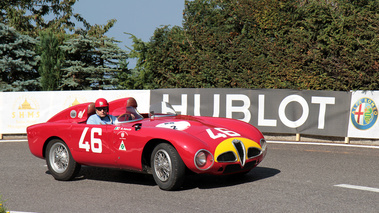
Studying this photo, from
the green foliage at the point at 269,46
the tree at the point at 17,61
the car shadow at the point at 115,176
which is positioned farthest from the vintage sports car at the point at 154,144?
the tree at the point at 17,61

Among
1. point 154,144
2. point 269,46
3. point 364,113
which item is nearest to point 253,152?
point 154,144

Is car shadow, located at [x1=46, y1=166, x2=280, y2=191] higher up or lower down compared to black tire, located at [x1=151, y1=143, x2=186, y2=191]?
lower down

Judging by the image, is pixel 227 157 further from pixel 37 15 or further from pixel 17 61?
pixel 37 15

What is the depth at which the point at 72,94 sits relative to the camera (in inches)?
642

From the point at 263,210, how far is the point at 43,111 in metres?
12.0

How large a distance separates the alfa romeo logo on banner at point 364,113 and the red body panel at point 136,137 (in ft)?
21.2

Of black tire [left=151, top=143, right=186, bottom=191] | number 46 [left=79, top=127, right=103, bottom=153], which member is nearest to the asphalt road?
black tire [left=151, top=143, right=186, bottom=191]

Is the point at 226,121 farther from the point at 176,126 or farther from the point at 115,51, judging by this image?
the point at 115,51

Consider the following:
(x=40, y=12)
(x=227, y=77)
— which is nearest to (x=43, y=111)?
(x=227, y=77)

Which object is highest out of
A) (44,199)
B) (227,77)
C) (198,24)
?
(198,24)

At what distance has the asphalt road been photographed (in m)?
6.12

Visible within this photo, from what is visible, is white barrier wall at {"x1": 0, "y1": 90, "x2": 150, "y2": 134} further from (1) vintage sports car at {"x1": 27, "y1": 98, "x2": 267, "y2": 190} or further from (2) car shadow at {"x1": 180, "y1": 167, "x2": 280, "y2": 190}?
(2) car shadow at {"x1": 180, "y1": 167, "x2": 280, "y2": 190}

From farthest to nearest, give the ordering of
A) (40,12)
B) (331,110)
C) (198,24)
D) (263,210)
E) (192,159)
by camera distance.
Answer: (40,12) < (198,24) < (331,110) < (192,159) < (263,210)

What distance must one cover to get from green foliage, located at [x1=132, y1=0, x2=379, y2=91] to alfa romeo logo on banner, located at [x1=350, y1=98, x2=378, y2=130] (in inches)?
22.4
